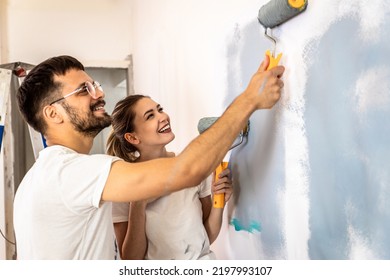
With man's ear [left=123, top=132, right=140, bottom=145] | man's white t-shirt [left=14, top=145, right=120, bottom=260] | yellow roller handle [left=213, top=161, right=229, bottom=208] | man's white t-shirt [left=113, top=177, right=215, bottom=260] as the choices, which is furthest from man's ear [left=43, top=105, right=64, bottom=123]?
yellow roller handle [left=213, top=161, right=229, bottom=208]

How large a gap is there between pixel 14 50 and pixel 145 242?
5.39ft

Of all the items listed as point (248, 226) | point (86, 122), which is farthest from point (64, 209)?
A: point (248, 226)

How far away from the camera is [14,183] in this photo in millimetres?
2418

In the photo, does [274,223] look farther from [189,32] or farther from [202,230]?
[189,32]

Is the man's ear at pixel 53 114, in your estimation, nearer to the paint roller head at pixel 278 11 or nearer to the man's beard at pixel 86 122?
the man's beard at pixel 86 122

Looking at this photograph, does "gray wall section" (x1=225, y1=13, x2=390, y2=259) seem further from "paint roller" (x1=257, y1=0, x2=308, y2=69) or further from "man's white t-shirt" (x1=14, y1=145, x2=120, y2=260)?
"man's white t-shirt" (x1=14, y1=145, x2=120, y2=260)

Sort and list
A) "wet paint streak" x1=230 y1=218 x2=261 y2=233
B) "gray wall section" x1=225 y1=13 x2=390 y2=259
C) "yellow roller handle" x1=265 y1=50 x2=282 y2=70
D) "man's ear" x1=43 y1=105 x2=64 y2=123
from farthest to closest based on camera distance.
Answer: "wet paint streak" x1=230 y1=218 x2=261 y2=233 → "man's ear" x1=43 y1=105 x2=64 y2=123 → "yellow roller handle" x1=265 y1=50 x2=282 y2=70 → "gray wall section" x1=225 y1=13 x2=390 y2=259

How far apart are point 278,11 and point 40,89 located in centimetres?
69

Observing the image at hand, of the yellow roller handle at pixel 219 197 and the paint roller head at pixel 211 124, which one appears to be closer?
the paint roller head at pixel 211 124

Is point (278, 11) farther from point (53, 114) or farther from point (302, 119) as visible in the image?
point (53, 114)

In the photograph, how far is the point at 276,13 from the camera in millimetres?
995

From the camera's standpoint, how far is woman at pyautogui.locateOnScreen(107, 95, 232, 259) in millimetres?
1314

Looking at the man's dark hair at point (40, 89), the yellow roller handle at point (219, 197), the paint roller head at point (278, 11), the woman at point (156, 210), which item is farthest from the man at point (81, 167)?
the yellow roller handle at point (219, 197)

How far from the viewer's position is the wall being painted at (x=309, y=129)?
772 millimetres
